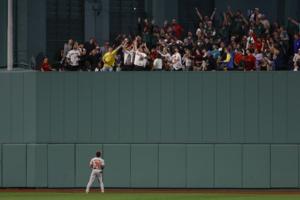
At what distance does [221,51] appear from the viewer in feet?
162

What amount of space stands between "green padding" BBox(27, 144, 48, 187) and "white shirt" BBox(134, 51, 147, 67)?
5.41m

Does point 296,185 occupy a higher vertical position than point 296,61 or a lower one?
lower

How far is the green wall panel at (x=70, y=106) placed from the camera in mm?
51219

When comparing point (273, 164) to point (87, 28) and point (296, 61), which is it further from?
point (87, 28)

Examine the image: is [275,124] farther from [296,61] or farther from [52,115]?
[52,115]

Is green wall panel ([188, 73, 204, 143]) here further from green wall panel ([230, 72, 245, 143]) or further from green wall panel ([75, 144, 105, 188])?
green wall panel ([75, 144, 105, 188])

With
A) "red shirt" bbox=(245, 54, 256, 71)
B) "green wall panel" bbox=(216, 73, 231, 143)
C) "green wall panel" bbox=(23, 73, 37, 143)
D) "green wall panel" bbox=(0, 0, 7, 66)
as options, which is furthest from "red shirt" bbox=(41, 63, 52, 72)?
"red shirt" bbox=(245, 54, 256, 71)

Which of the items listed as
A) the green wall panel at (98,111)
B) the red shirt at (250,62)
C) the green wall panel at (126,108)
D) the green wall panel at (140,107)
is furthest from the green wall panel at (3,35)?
the red shirt at (250,62)

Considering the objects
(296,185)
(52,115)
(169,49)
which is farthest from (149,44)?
(296,185)

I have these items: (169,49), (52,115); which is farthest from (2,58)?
(169,49)

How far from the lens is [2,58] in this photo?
5378cm

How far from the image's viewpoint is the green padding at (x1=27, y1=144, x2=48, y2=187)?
5081 centimetres

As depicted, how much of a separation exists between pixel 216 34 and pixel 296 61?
144 inches

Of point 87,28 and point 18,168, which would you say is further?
point 87,28
